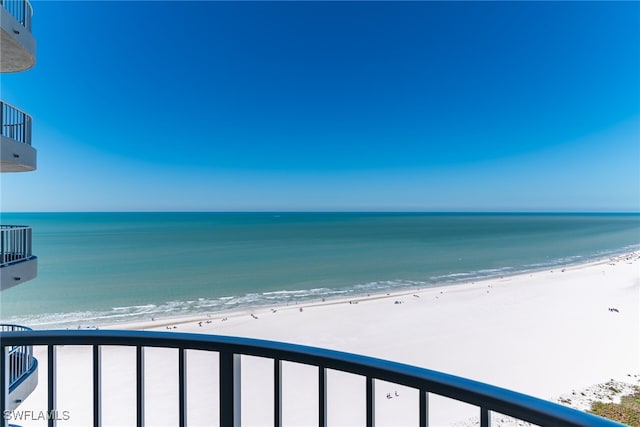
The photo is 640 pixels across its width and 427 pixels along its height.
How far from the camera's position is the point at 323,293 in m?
23.0

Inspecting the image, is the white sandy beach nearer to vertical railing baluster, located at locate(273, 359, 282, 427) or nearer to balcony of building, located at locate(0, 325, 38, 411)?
balcony of building, located at locate(0, 325, 38, 411)

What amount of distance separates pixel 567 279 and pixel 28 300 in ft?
113

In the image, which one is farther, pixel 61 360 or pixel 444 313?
pixel 444 313

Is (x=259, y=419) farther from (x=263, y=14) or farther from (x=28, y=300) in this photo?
(x=263, y=14)

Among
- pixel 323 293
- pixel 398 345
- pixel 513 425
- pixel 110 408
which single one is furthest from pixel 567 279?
pixel 110 408

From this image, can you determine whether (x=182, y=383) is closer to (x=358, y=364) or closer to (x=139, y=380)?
(x=139, y=380)

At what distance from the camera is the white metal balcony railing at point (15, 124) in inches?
269

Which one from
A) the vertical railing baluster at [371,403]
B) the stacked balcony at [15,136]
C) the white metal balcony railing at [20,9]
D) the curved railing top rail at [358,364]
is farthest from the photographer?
the white metal balcony railing at [20,9]

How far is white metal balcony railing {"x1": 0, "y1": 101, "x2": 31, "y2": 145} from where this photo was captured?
6.82m

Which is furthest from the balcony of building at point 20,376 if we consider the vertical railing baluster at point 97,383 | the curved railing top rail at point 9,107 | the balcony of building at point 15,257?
the vertical railing baluster at point 97,383

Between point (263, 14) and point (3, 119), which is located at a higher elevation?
point (263, 14)

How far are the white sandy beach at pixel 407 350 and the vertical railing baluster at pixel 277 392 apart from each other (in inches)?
281

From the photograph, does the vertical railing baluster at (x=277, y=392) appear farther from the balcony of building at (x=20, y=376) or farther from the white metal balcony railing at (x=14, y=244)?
the white metal balcony railing at (x=14, y=244)

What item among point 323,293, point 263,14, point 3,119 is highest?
point 263,14
